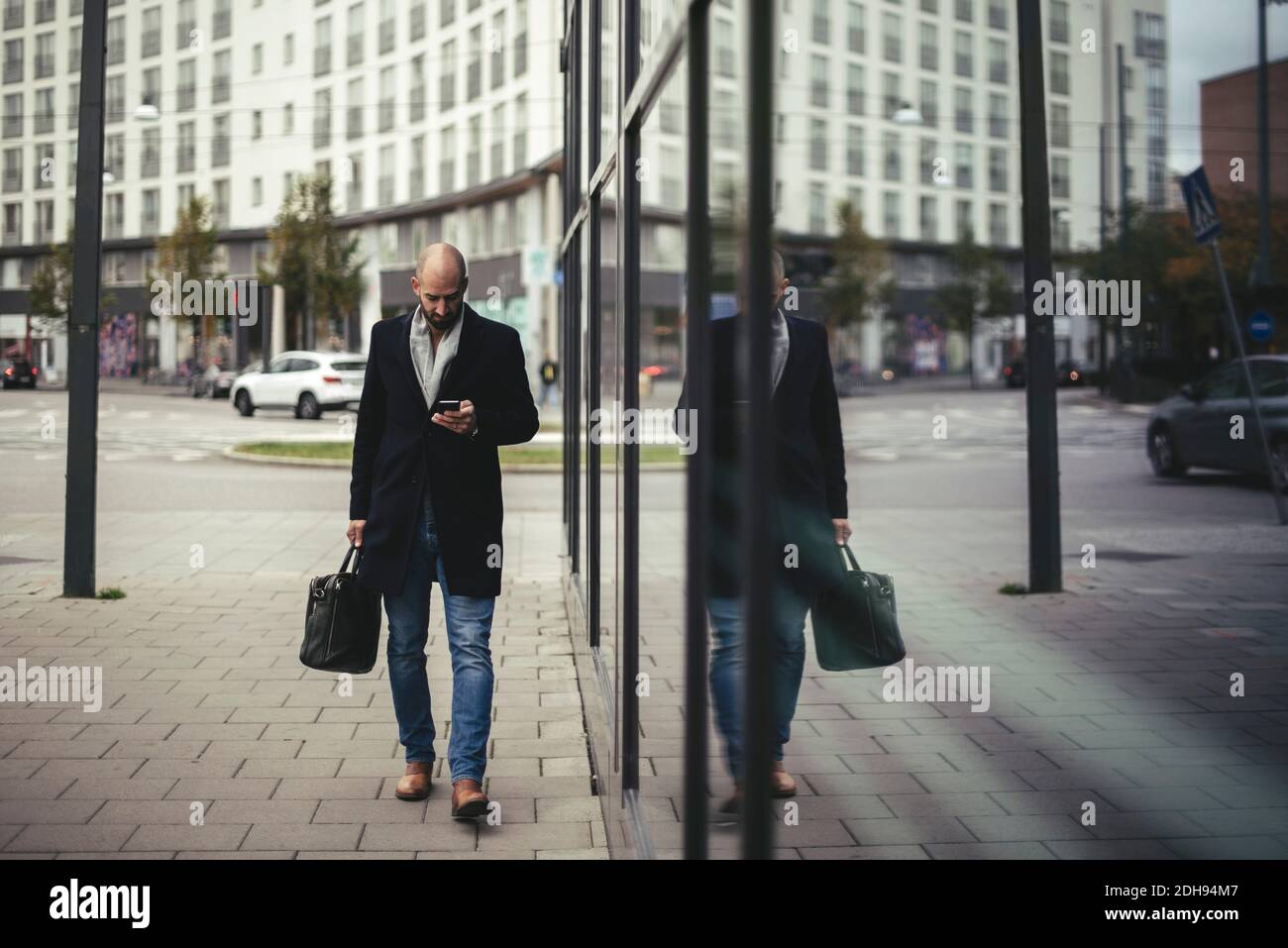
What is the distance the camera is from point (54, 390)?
39.6 m

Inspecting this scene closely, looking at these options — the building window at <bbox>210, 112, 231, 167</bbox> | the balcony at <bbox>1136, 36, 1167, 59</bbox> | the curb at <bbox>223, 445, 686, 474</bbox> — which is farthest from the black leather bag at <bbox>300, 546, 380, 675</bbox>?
the building window at <bbox>210, 112, 231, 167</bbox>

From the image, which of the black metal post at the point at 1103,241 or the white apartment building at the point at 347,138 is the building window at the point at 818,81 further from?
the black metal post at the point at 1103,241

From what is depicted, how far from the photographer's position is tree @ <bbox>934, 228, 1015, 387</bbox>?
1980cm

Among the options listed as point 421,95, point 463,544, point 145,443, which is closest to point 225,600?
point 463,544

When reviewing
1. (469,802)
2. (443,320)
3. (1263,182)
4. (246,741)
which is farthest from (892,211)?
(1263,182)

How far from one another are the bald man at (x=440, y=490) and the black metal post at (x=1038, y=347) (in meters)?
4.75

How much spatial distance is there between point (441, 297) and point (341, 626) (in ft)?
3.39

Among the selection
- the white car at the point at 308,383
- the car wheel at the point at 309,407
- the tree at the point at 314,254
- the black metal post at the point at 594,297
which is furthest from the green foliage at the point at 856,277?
the tree at the point at 314,254

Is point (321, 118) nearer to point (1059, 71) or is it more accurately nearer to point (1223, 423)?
point (1223, 423)

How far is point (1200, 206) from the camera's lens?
10820mm

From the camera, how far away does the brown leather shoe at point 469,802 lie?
402 cm

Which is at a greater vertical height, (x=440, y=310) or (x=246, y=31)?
(x=246, y=31)
